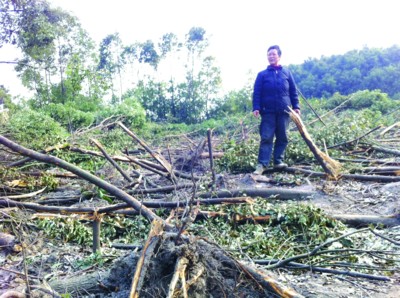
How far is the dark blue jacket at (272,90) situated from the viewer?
6.50 m

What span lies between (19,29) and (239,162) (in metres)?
14.6

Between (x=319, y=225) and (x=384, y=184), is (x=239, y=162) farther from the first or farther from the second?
(x=319, y=225)

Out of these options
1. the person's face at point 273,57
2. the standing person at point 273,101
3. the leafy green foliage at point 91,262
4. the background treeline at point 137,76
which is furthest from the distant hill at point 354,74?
the leafy green foliage at point 91,262

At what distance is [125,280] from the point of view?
2.59 metres

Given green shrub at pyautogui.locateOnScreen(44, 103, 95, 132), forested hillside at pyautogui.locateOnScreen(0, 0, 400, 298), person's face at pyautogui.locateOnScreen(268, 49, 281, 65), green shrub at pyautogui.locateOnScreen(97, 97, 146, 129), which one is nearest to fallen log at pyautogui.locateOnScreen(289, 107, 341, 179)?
forested hillside at pyautogui.locateOnScreen(0, 0, 400, 298)

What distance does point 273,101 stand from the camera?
21.4 ft

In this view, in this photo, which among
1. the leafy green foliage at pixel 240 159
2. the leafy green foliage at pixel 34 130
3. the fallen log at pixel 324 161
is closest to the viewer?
the fallen log at pixel 324 161

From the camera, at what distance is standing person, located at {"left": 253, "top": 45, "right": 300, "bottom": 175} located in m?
6.49

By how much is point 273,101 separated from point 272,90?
17 centimetres

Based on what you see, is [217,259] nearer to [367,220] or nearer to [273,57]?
[367,220]

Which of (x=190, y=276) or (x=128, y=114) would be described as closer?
(x=190, y=276)

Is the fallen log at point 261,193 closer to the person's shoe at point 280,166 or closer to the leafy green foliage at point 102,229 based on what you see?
the leafy green foliage at point 102,229

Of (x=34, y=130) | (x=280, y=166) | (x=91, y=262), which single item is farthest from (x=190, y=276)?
(x=34, y=130)

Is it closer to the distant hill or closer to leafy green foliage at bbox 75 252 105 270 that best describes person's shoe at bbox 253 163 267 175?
leafy green foliage at bbox 75 252 105 270
